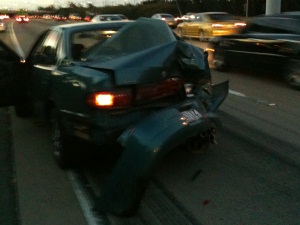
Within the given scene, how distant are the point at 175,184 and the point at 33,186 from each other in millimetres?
1543

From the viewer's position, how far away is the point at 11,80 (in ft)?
25.8

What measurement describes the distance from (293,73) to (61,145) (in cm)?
654

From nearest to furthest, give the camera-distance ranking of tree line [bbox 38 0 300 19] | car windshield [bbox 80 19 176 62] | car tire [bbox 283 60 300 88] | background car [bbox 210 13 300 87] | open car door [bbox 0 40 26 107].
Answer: car windshield [bbox 80 19 176 62] < open car door [bbox 0 40 26 107] < car tire [bbox 283 60 300 88] < background car [bbox 210 13 300 87] < tree line [bbox 38 0 300 19]

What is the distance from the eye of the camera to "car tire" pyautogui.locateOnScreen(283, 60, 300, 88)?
10.9 metres

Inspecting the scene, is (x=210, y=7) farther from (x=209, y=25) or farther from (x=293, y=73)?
(x=293, y=73)

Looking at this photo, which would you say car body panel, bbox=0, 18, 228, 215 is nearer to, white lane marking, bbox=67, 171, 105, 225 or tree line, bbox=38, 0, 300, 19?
white lane marking, bbox=67, 171, 105, 225

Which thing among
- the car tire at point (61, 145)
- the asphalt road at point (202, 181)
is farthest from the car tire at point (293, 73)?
the car tire at point (61, 145)

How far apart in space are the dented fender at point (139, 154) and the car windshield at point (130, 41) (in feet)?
4.50

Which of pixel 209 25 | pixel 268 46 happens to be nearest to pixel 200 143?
pixel 268 46

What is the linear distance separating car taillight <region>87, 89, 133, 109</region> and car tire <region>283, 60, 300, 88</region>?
6.42 m

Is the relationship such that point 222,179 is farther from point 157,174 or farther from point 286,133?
point 286,133

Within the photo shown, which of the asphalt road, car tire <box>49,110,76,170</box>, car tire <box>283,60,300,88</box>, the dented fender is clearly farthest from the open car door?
car tire <box>283,60,300,88</box>

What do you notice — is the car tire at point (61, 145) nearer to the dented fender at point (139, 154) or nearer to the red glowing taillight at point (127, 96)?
the red glowing taillight at point (127, 96)

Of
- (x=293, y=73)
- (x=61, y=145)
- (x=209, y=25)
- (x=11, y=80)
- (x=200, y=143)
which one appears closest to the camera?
(x=61, y=145)
